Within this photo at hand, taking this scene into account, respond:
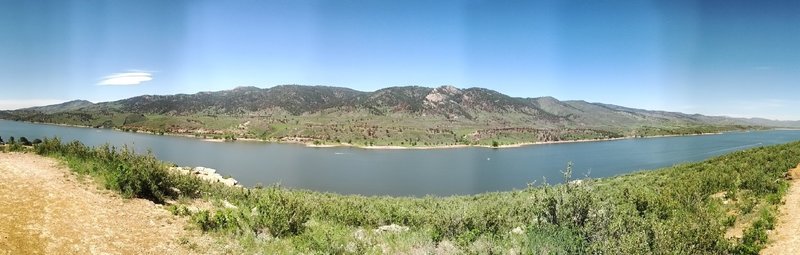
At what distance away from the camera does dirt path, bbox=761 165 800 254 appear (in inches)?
501

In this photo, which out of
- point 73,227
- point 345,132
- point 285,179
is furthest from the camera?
point 345,132

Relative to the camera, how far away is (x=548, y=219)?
14.5 meters

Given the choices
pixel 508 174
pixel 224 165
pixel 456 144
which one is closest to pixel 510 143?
pixel 456 144

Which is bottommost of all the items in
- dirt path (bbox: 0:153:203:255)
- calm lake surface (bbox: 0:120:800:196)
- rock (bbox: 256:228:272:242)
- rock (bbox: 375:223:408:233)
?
calm lake surface (bbox: 0:120:800:196)

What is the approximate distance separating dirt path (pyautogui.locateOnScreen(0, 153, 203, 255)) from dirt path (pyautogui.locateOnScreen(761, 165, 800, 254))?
57.6ft

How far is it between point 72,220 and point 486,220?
44.3ft

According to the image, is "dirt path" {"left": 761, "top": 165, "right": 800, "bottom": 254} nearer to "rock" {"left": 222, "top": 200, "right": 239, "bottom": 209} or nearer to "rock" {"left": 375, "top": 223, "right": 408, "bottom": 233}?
"rock" {"left": 375, "top": 223, "right": 408, "bottom": 233}

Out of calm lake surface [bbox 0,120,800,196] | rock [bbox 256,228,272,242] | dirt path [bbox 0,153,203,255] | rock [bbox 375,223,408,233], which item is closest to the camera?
dirt path [bbox 0,153,203,255]

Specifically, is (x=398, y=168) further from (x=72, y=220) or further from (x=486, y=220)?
(x=72, y=220)

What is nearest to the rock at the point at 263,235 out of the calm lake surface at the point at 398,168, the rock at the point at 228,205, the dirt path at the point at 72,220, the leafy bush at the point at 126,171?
the dirt path at the point at 72,220

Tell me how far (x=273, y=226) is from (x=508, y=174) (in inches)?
3440

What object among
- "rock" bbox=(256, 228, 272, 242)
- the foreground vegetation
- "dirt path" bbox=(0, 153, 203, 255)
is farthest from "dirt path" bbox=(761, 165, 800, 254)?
"dirt path" bbox=(0, 153, 203, 255)

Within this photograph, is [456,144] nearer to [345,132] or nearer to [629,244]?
[345,132]

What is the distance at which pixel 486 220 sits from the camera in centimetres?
1666
